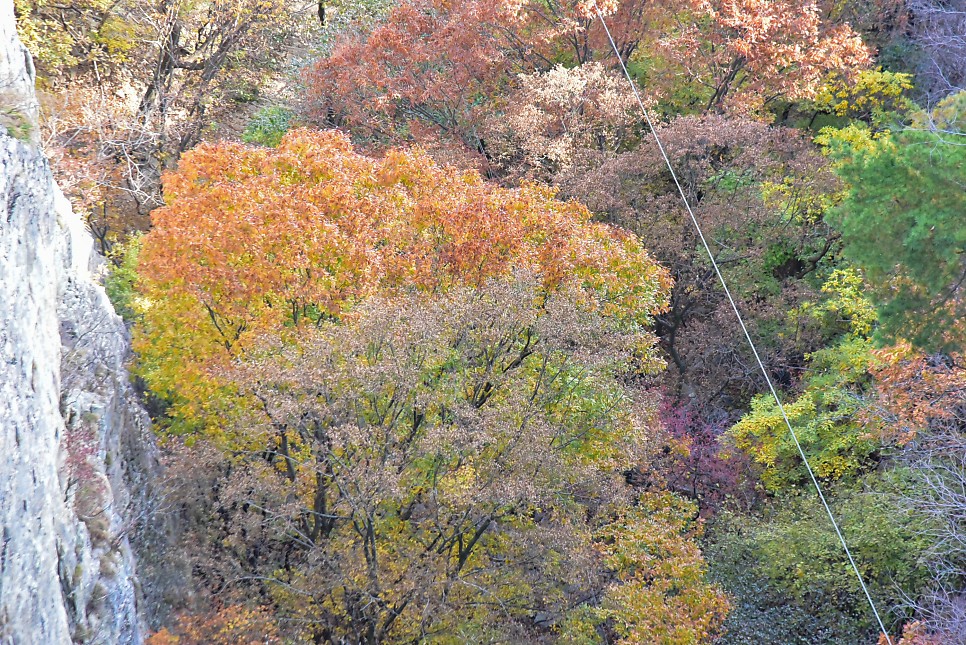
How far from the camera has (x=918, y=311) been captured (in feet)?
44.9

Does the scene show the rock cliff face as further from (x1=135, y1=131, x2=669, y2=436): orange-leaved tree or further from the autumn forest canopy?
(x1=135, y1=131, x2=669, y2=436): orange-leaved tree

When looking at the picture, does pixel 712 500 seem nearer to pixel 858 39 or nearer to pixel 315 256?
pixel 315 256

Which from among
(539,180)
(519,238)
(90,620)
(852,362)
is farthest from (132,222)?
(852,362)

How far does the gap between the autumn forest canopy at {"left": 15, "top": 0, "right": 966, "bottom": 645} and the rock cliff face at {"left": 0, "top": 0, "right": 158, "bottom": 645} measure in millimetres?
851

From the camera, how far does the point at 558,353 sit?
14.5 metres

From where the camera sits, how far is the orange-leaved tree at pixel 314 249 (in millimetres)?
15391

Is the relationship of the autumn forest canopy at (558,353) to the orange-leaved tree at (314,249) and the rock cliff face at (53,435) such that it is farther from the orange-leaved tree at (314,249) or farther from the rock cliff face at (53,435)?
the rock cliff face at (53,435)

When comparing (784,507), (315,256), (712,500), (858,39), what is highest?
(858,39)

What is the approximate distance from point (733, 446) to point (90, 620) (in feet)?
46.4

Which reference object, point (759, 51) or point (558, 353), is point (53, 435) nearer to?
point (558, 353)

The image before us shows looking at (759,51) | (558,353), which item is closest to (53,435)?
(558,353)

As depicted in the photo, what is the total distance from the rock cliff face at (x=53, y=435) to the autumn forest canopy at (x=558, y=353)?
851mm

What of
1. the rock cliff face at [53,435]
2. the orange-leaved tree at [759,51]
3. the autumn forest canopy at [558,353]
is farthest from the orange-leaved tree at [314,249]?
the orange-leaved tree at [759,51]

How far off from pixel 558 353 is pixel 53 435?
7896 mm
